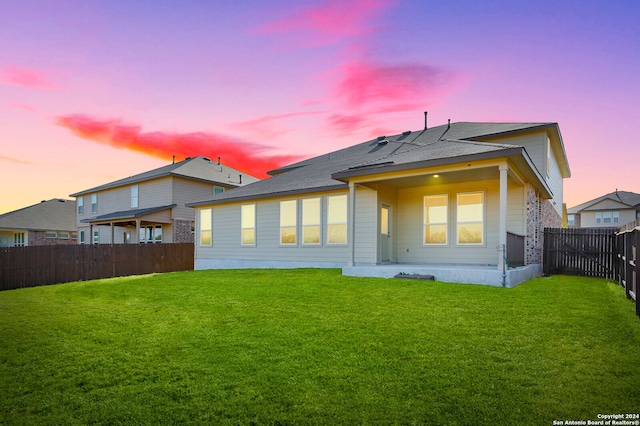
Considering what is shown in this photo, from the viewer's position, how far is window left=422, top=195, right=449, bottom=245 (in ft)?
39.9

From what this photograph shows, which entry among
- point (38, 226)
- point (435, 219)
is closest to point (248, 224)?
point (435, 219)

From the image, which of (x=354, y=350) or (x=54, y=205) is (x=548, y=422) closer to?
(x=354, y=350)

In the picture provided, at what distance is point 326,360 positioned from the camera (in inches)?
166

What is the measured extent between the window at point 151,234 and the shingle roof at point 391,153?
8.30 metres

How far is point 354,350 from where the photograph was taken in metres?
4.53

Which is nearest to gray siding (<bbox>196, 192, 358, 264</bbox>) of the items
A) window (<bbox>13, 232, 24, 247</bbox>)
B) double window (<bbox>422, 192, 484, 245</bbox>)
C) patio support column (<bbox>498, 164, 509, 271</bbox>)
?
double window (<bbox>422, 192, 484, 245</bbox>)

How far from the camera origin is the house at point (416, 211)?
9.91 metres

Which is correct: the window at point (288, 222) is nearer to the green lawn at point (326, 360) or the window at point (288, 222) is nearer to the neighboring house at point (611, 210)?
the green lawn at point (326, 360)

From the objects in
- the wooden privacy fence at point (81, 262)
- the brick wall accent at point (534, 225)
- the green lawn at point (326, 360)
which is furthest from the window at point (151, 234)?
the brick wall accent at point (534, 225)

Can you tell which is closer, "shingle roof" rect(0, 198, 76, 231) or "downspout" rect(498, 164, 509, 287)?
"downspout" rect(498, 164, 509, 287)

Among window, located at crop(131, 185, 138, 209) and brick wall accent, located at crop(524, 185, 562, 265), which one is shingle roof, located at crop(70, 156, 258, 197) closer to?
window, located at crop(131, 185, 138, 209)

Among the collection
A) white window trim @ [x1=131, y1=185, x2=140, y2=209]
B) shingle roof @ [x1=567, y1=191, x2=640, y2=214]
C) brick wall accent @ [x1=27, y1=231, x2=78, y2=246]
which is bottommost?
brick wall accent @ [x1=27, y1=231, x2=78, y2=246]

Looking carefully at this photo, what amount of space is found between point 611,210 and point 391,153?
42.6m

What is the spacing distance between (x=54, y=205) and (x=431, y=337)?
44922mm
